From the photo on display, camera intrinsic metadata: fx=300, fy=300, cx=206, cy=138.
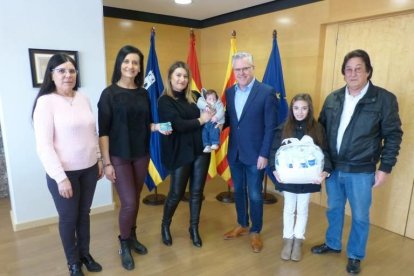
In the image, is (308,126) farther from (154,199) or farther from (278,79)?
(154,199)

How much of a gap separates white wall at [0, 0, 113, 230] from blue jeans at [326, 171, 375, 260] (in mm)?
2358

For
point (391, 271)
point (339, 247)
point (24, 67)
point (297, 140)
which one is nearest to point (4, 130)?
point (24, 67)

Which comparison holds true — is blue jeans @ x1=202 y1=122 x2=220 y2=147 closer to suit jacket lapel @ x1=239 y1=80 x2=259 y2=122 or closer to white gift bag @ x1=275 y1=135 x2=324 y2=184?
suit jacket lapel @ x1=239 y1=80 x2=259 y2=122

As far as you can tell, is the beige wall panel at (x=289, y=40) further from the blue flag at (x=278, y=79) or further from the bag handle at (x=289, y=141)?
the bag handle at (x=289, y=141)

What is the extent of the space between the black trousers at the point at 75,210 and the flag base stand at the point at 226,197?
1.77 m

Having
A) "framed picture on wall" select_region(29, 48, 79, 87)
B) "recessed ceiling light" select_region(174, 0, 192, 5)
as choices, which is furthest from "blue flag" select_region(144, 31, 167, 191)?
"framed picture on wall" select_region(29, 48, 79, 87)

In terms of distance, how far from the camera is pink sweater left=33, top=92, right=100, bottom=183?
1703 millimetres

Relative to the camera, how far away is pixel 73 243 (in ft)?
6.54

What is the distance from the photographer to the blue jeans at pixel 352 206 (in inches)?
81.4

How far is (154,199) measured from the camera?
3.48 metres

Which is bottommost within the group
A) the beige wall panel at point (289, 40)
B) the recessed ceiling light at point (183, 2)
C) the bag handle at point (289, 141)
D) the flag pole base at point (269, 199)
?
the flag pole base at point (269, 199)

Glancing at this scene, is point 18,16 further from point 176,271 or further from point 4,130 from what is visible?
point 176,271

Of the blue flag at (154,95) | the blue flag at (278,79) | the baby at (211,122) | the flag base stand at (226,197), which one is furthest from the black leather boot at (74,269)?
the blue flag at (278,79)

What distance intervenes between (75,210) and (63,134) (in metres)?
0.50
